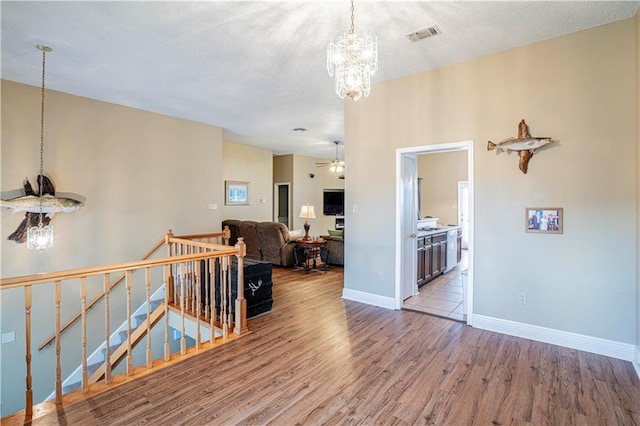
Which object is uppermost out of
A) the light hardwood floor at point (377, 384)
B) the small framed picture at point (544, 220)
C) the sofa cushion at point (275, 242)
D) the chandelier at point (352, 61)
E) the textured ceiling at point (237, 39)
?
the textured ceiling at point (237, 39)

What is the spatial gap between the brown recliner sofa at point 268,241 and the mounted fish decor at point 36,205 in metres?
3.30

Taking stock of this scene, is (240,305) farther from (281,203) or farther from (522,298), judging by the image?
(281,203)

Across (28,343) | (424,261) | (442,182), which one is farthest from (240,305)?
(442,182)

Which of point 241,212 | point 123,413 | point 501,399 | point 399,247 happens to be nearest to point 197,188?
point 241,212

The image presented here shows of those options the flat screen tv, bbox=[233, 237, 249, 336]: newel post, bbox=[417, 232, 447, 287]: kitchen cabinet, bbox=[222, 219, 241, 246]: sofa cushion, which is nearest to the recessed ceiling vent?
bbox=[233, 237, 249, 336]: newel post

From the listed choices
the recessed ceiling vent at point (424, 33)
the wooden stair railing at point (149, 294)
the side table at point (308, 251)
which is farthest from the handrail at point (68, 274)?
the side table at point (308, 251)

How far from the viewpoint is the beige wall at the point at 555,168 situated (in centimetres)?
285

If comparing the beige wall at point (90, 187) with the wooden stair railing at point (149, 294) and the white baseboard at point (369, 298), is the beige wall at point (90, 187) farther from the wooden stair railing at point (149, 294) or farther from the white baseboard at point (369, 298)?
the white baseboard at point (369, 298)

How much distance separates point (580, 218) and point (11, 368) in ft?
22.0

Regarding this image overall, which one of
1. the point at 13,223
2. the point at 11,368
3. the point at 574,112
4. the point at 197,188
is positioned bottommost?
the point at 11,368

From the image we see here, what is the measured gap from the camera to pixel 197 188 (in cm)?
603

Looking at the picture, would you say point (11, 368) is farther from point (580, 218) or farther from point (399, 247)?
point (580, 218)

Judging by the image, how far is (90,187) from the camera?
4629mm

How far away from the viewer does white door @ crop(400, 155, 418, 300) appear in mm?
4285
